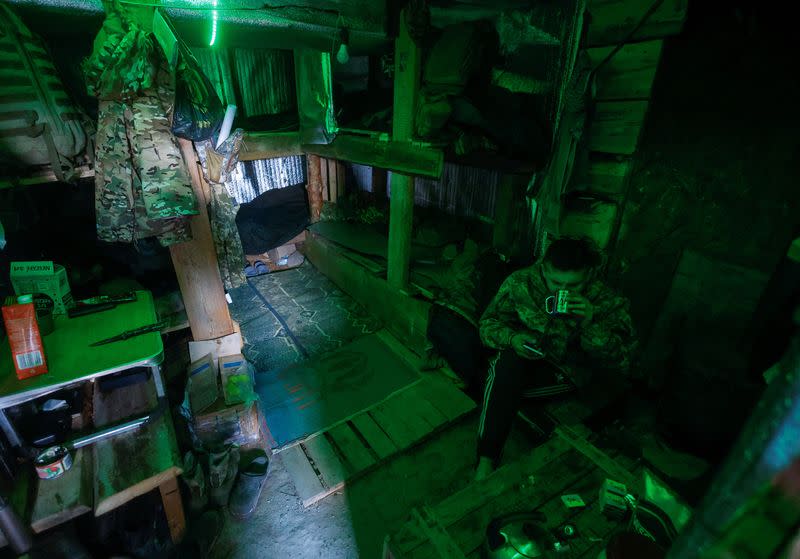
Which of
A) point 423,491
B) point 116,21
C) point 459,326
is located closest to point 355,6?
point 116,21

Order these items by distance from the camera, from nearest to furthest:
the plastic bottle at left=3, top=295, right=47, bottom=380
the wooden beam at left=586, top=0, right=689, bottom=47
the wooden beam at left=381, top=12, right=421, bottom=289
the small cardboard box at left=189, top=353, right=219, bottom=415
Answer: the plastic bottle at left=3, top=295, right=47, bottom=380 → the wooden beam at left=586, top=0, right=689, bottom=47 → the small cardboard box at left=189, top=353, right=219, bottom=415 → the wooden beam at left=381, top=12, right=421, bottom=289

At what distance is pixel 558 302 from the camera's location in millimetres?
3346

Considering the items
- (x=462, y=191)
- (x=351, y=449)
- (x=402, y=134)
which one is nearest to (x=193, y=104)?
(x=402, y=134)

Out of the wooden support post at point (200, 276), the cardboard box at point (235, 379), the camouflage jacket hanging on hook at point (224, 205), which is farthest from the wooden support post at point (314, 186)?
the cardboard box at point (235, 379)

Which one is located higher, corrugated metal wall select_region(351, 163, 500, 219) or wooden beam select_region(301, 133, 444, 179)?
wooden beam select_region(301, 133, 444, 179)

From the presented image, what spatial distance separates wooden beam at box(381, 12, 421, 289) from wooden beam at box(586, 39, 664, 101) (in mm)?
1879

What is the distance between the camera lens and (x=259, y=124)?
6.43 m

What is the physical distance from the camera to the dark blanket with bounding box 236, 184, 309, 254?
25.1ft

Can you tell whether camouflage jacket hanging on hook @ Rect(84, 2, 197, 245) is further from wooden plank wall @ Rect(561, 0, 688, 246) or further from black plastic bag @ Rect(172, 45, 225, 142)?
wooden plank wall @ Rect(561, 0, 688, 246)

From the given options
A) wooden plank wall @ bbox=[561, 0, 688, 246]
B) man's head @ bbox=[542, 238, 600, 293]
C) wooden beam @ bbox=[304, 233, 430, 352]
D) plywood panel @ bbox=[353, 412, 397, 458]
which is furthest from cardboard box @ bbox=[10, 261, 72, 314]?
wooden plank wall @ bbox=[561, 0, 688, 246]

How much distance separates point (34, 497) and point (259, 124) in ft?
18.6

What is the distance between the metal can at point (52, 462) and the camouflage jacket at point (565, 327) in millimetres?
3643

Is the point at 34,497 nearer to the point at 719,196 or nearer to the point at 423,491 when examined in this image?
the point at 423,491

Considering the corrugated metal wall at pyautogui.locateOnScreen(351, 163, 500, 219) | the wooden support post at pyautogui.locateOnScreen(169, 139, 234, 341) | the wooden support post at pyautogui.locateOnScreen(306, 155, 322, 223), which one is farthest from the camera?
the wooden support post at pyautogui.locateOnScreen(306, 155, 322, 223)
